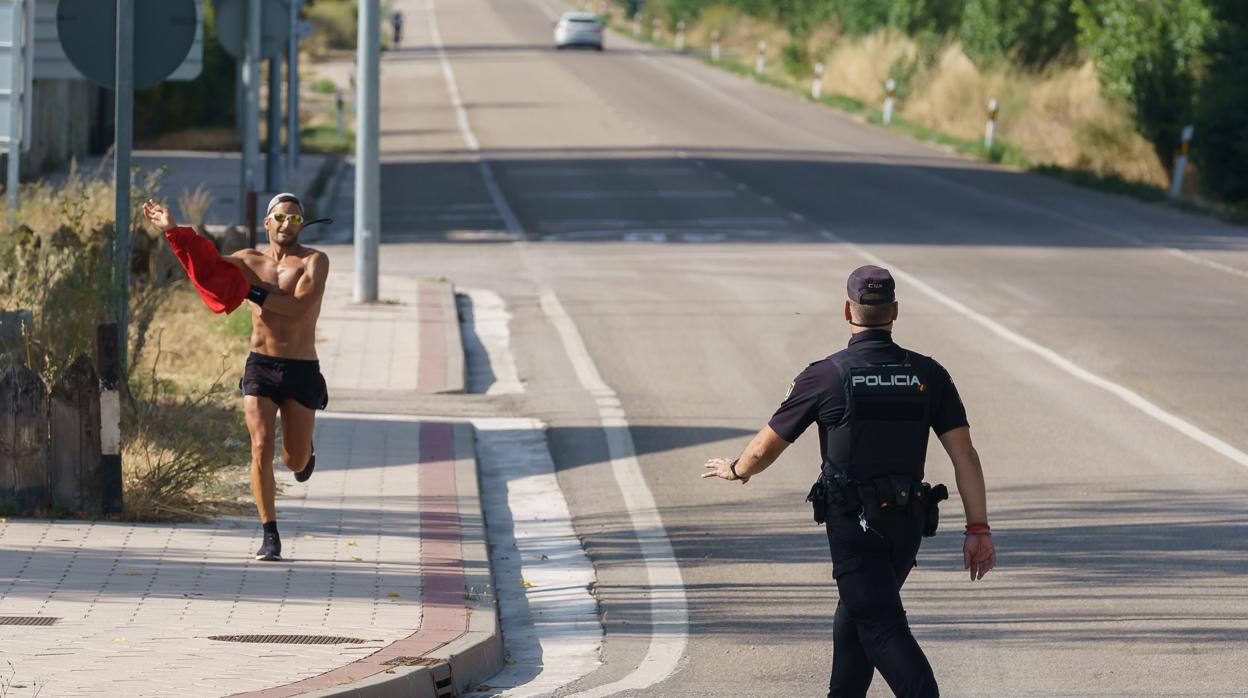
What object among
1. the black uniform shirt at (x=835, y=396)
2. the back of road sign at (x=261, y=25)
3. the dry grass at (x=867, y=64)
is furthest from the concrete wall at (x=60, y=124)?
the black uniform shirt at (x=835, y=396)

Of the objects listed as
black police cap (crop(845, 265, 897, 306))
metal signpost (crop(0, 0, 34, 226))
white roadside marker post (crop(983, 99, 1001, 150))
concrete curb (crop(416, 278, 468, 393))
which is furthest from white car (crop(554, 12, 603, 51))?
black police cap (crop(845, 265, 897, 306))

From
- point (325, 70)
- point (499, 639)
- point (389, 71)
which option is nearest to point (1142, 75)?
point (499, 639)

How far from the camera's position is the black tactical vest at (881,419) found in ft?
18.4

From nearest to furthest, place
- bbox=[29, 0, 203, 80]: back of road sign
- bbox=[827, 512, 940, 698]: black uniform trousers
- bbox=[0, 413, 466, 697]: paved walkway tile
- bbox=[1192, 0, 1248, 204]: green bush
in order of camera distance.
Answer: bbox=[827, 512, 940, 698]: black uniform trousers, bbox=[0, 413, 466, 697]: paved walkway tile, bbox=[29, 0, 203, 80]: back of road sign, bbox=[1192, 0, 1248, 204]: green bush

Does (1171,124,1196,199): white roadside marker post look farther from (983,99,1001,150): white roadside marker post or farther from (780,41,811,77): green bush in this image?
(780,41,811,77): green bush

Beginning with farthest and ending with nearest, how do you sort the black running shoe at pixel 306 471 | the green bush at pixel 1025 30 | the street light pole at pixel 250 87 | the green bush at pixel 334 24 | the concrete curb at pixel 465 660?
the green bush at pixel 334 24, the green bush at pixel 1025 30, the street light pole at pixel 250 87, the black running shoe at pixel 306 471, the concrete curb at pixel 465 660

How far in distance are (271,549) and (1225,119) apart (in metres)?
23.4

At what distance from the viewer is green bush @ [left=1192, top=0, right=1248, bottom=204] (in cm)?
2845

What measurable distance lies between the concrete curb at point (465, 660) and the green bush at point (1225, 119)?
2210 cm

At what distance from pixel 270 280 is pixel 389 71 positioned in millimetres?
51199

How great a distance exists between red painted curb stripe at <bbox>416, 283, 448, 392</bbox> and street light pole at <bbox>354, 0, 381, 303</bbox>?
58 cm

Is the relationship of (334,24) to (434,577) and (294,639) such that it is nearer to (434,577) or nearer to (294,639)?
(434,577)

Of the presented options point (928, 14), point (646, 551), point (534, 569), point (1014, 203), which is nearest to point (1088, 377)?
point (646, 551)

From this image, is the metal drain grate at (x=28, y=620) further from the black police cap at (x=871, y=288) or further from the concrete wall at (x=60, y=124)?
the concrete wall at (x=60, y=124)
